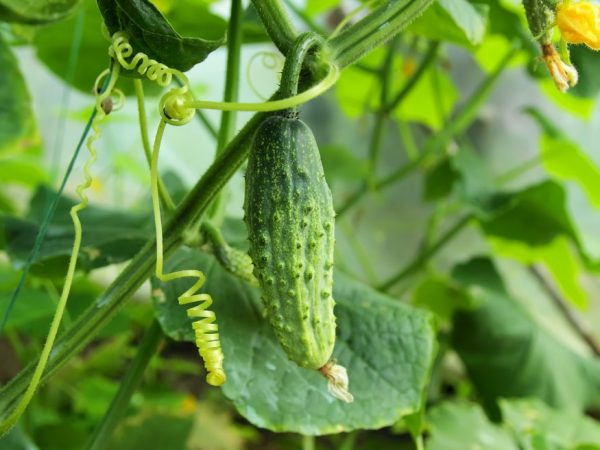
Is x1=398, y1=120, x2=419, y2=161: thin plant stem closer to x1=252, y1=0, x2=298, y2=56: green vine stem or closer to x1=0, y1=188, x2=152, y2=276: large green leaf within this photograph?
x1=0, y1=188, x2=152, y2=276: large green leaf

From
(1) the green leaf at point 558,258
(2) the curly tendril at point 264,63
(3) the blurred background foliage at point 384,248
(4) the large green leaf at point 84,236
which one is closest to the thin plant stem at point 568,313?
(3) the blurred background foliage at point 384,248

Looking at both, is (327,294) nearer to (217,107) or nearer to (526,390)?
(217,107)

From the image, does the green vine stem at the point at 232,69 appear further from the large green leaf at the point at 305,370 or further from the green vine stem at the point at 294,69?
the green vine stem at the point at 294,69

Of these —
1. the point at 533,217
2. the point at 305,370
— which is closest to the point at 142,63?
the point at 305,370

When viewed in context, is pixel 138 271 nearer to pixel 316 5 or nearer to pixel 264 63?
pixel 264 63

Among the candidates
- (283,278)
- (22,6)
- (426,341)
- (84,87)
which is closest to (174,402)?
(84,87)

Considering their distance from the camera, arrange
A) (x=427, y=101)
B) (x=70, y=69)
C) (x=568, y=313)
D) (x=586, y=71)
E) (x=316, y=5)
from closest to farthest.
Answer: (x=70, y=69)
(x=586, y=71)
(x=316, y=5)
(x=427, y=101)
(x=568, y=313)

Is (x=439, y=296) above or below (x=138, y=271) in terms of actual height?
below

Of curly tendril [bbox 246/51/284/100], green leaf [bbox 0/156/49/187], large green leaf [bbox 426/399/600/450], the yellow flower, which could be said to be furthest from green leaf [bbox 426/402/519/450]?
green leaf [bbox 0/156/49/187]
